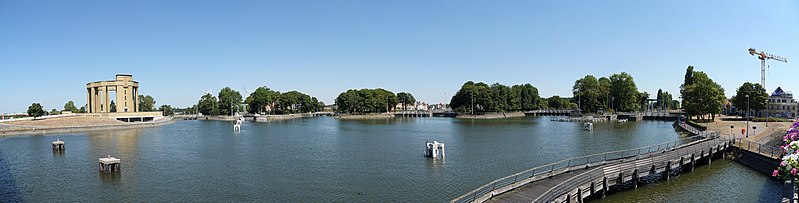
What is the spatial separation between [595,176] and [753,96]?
8013 centimetres

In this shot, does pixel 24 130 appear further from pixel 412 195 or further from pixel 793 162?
pixel 793 162

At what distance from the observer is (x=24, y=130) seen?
7219cm

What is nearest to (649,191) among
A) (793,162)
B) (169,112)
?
(793,162)

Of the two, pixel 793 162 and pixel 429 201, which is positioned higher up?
pixel 793 162

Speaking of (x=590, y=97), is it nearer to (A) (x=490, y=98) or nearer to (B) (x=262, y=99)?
(A) (x=490, y=98)

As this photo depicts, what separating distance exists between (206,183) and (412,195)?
13.8 metres

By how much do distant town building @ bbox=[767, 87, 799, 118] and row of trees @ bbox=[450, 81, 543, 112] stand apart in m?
68.8

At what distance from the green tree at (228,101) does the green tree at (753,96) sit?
139 metres

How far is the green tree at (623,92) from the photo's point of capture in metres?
126

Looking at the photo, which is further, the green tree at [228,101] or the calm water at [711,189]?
the green tree at [228,101]

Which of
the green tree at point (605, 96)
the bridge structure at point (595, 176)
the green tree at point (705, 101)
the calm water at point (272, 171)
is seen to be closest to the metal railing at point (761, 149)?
the bridge structure at point (595, 176)

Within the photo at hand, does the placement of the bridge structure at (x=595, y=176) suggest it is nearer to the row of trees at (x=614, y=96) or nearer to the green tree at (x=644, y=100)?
the row of trees at (x=614, y=96)

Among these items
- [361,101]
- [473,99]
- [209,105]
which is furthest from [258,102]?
[473,99]

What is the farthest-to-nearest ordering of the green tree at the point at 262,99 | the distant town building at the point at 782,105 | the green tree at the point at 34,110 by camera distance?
the green tree at the point at 262,99
the green tree at the point at 34,110
the distant town building at the point at 782,105
